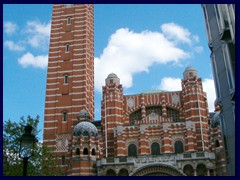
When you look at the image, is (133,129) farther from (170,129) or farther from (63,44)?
(63,44)

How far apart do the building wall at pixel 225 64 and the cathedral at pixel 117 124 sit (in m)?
21.0

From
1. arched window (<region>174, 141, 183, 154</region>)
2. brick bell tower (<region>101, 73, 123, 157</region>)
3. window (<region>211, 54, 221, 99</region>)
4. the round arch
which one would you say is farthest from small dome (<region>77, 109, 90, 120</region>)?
window (<region>211, 54, 221, 99</region>)

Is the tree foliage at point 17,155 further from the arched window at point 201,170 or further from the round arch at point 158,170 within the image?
the arched window at point 201,170

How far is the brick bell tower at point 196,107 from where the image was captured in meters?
40.8

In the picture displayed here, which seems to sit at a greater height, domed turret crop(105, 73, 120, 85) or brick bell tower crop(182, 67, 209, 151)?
domed turret crop(105, 73, 120, 85)

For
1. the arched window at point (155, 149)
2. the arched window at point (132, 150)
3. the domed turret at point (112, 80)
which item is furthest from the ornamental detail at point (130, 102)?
the arched window at point (155, 149)

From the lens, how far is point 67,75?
1886 inches

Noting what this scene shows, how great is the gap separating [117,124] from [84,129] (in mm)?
4668

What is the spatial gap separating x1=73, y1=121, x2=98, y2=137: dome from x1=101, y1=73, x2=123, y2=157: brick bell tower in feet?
6.56

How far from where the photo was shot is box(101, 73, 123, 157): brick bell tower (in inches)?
1672

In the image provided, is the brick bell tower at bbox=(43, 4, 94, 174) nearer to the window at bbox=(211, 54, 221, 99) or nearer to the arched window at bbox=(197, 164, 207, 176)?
the arched window at bbox=(197, 164, 207, 176)

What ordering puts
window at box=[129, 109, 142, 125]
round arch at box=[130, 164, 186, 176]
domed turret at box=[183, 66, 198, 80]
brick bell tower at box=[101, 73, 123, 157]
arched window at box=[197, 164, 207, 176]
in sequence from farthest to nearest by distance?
window at box=[129, 109, 142, 125] < domed turret at box=[183, 66, 198, 80] < brick bell tower at box=[101, 73, 123, 157] < arched window at box=[197, 164, 207, 176] < round arch at box=[130, 164, 186, 176]

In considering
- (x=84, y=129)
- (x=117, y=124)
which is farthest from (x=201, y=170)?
(x=84, y=129)
